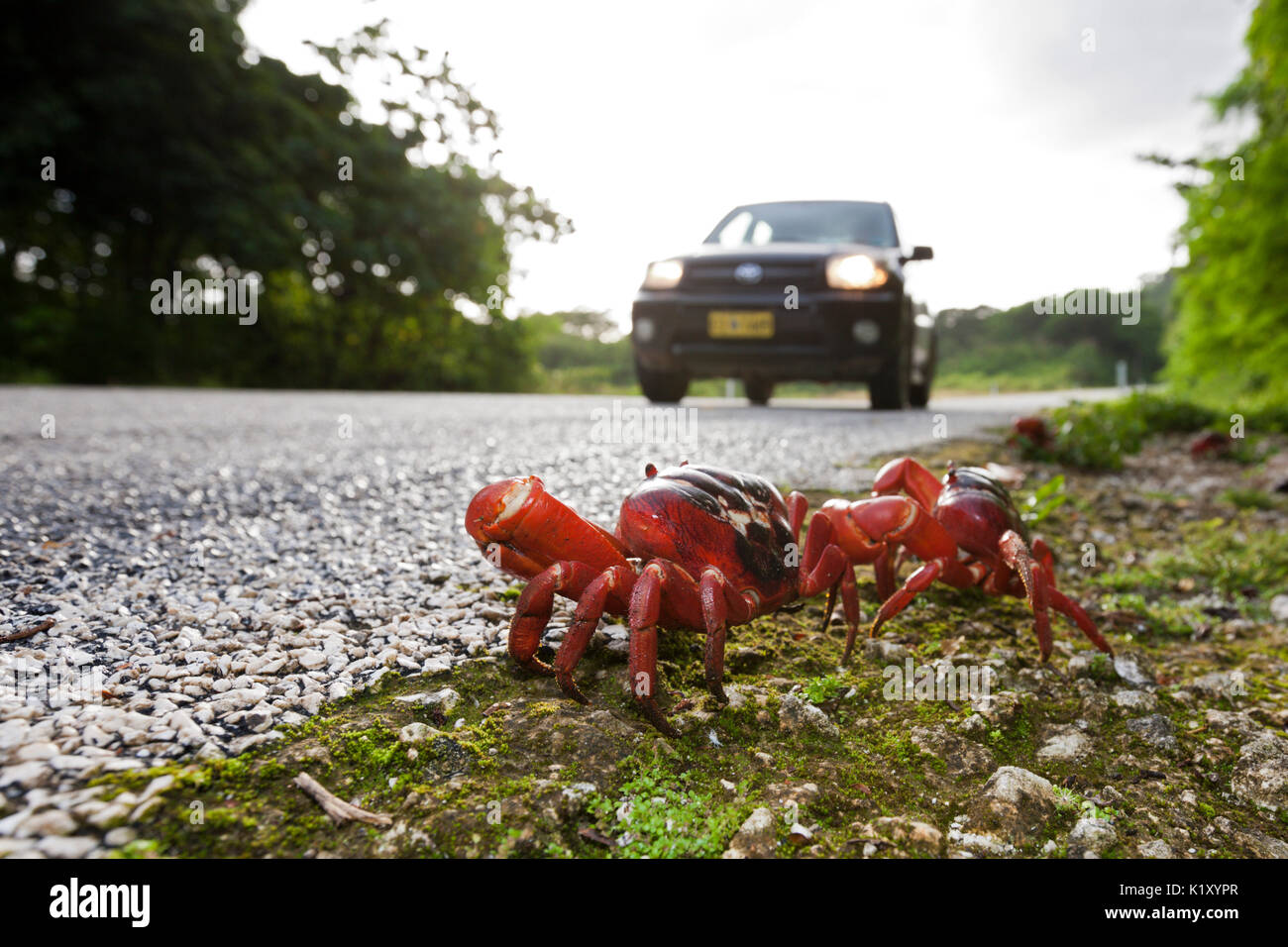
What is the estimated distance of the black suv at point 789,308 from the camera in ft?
21.6

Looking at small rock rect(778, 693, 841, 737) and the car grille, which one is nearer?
small rock rect(778, 693, 841, 737)

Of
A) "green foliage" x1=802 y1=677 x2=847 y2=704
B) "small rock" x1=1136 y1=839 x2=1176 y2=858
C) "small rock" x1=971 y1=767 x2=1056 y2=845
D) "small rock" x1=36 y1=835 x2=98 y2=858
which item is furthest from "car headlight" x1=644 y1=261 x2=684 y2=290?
"small rock" x1=36 y1=835 x2=98 y2=858

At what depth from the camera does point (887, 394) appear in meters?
7.38

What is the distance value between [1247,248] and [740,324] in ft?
19.9

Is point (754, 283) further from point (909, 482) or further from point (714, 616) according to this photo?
point (714, 616)

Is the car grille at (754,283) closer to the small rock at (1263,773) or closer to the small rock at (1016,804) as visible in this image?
the small rock at (1263,773)

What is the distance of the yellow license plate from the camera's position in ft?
21.7

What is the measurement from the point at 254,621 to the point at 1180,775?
5.81ft

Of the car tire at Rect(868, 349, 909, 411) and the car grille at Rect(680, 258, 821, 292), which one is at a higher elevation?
the car grille at Rect(680, 258, 821, 292)

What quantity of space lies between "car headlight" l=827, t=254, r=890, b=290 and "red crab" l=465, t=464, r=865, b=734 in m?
5.35

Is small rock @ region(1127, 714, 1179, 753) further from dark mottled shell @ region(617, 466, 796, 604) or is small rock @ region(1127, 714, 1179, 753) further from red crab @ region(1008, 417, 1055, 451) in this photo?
red crab @ region(1008, 417, 1055, 451)

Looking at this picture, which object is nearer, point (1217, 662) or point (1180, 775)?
point (1180, 775)
